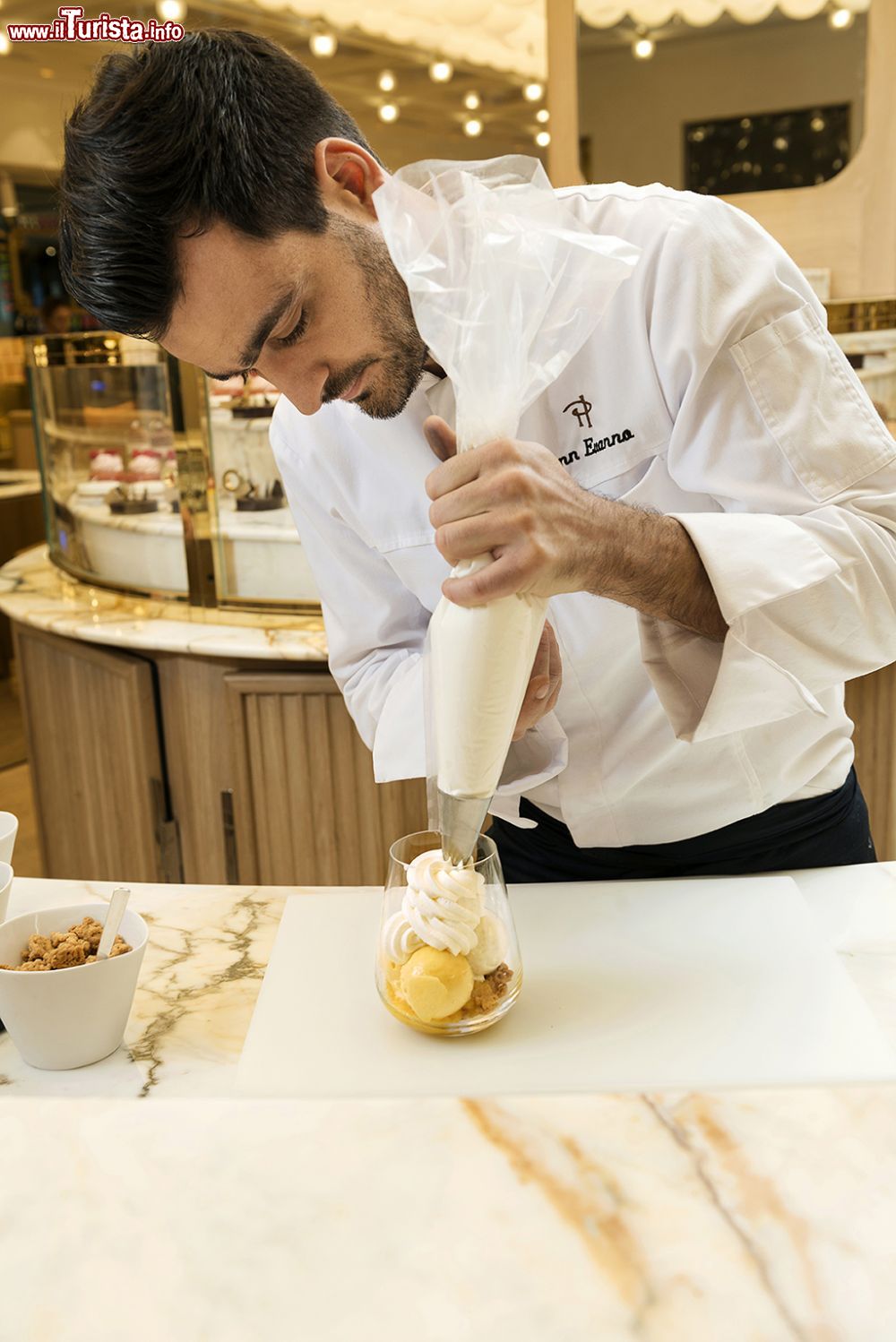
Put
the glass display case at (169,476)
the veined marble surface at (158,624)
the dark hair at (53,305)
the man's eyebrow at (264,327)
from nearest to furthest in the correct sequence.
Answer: the man's eyebrow at (264,327)
the veined marble surface at (158,624)
the glass display case at (169,476)
the dark hair at (53,305)

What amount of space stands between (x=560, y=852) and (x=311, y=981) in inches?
19.4

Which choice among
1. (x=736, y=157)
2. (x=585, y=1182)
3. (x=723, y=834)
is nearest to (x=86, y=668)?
(x=723, y=834)

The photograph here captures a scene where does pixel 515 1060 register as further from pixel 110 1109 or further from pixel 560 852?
pixel 560 852

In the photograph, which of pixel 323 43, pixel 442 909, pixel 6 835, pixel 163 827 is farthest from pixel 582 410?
pixel 323 43

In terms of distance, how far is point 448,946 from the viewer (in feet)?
2.83

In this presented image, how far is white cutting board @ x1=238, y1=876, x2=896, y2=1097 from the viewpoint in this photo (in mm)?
839

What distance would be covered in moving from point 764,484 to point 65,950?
2.34ft

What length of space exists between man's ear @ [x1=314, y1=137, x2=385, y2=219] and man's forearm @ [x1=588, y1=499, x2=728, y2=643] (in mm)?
389

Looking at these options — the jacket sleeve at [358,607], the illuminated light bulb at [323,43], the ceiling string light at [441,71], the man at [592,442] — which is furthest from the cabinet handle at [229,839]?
the illuminated light bulb at [323,43]

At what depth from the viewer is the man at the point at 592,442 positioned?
92cm

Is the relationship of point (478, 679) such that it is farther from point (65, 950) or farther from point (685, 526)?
point (65, 950)

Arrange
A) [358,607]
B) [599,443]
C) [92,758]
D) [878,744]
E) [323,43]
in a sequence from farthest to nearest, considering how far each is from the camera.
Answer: [323,43], [92,758], [878,744], [358,607], [599,443]

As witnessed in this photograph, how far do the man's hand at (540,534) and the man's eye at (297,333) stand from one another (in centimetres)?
22

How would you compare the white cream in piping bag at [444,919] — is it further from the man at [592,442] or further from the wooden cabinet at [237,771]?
the wooden cabinet at [237,771]
